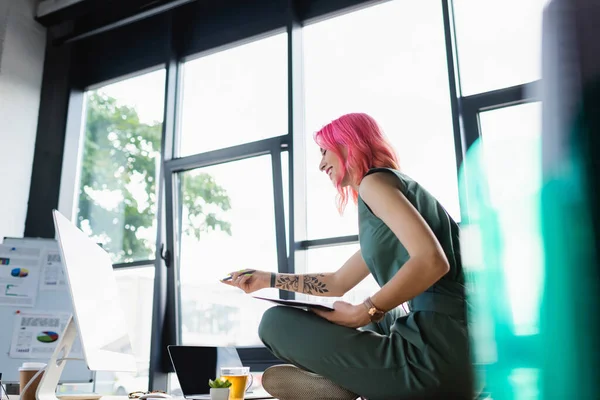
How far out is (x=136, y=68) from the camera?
4125 millimetres

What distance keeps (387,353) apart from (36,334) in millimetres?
2505

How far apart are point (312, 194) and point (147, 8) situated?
1.93 metres

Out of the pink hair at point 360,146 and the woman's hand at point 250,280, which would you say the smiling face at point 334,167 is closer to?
the pink hair at point 360,146

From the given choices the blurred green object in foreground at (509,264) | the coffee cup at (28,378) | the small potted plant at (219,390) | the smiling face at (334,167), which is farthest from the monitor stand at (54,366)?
the blurred green object in foreground at (509,264)

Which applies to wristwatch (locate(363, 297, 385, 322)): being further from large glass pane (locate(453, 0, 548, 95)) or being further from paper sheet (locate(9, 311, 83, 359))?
paper sheet (locate(9, 311, 83, 359))

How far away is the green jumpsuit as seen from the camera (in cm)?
123

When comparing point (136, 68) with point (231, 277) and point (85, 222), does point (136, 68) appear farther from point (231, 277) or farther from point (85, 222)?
point (231, 277)

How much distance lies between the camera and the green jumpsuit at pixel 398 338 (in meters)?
1.23

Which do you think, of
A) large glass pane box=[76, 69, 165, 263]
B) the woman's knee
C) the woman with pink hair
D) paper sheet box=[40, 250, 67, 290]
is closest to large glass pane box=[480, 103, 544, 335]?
the woman with pink hair

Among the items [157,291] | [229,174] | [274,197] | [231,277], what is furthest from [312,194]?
[231,277]

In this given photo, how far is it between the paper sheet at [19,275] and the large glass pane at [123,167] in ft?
1.89

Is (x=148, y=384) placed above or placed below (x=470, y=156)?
below

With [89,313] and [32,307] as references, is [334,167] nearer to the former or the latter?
[89,313]

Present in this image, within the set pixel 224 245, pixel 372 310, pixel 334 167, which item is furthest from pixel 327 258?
pixel 372 310
